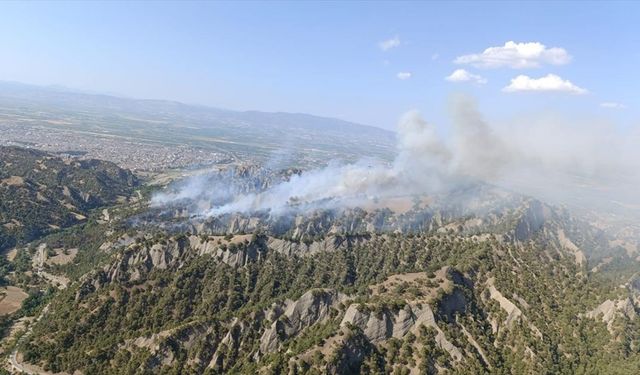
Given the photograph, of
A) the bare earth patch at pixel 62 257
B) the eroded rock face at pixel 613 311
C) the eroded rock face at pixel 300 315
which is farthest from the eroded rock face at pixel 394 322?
the bare earth patch at pixel 62 257

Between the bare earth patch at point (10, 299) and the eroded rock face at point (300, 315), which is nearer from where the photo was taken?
the eroded rock face at point (300, 315)

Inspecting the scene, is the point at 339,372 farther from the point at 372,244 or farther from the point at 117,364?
the point at 372,244

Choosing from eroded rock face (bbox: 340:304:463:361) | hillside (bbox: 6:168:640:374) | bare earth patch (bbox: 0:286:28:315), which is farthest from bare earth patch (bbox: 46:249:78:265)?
eroded rock face (bbox: 340:304:463:361)

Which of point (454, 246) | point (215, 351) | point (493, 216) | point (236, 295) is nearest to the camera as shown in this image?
point (215, 351)

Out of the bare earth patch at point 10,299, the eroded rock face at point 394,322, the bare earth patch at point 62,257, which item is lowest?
the bare earth patch at point 10,299

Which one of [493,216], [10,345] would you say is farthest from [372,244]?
[10,345]

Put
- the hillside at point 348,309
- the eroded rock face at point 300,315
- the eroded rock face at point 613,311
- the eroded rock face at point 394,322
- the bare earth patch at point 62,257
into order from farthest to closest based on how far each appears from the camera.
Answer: the bare earth patch at point 62,257 → the eroded rock face at point 613,311 → the eroded rock face at point 300,315 → the hillside at point 348,309 → the eroded rock face at point 394,322

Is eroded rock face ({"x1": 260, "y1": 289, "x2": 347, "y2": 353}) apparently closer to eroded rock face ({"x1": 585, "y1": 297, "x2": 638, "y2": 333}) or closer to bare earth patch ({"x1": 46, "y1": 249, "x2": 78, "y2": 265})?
eroded rock face ({"x1": 585, "y1": 297, "x2": 638, "y2": 333})

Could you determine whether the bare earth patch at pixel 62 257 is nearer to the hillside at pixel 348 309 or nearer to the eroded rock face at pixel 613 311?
the hillside at pixel 348 309
